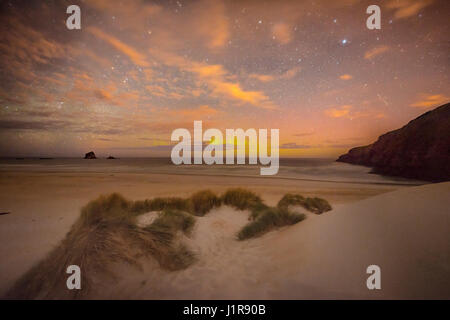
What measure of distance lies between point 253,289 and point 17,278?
10.9 feet

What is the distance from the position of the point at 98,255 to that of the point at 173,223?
128cm

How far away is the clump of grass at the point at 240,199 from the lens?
5863 mm

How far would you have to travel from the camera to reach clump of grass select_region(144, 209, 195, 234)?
3433mm

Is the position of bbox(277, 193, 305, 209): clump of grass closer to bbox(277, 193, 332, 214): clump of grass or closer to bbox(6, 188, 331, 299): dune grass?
bbox(277, 193, 332, 214): clump of grass

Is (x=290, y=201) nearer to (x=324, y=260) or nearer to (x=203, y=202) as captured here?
(x=203, y=202)

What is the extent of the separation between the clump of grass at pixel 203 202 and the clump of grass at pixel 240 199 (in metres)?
0.30

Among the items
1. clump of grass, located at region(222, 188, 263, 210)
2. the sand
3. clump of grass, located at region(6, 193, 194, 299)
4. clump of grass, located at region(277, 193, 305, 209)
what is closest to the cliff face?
clump of grass, located at region(277, 193, 305, 209)

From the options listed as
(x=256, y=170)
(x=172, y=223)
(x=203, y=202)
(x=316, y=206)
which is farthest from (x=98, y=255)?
(x=256, y=170)

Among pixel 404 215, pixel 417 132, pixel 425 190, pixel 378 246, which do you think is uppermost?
pixel 417 132

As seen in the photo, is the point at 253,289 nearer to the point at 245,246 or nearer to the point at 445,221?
the point at 245,246

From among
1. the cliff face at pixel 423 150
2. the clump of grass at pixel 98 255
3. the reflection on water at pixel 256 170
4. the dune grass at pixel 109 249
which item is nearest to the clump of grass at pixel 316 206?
the dune grass at pixel 109 249

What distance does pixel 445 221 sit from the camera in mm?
2207

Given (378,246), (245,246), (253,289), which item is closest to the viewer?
(253,289)
